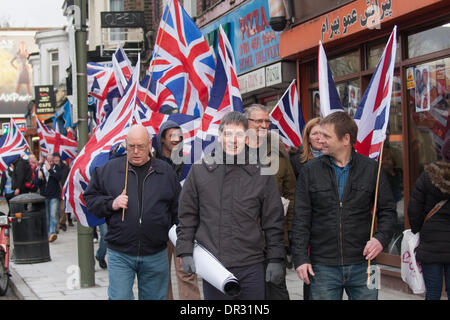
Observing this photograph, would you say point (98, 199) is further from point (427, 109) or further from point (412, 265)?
point (427, 109)

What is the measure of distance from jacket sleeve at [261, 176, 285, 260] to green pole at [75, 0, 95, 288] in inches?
195

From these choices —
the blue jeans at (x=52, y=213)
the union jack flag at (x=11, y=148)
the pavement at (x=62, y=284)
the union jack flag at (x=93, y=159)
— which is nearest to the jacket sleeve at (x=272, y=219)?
the union jack flag at (x=93, y=159)

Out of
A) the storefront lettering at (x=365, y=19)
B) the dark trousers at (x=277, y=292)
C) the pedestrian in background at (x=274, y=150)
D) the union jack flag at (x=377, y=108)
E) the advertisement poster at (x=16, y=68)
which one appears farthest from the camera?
the advertisement poster at (x=16, y=68)

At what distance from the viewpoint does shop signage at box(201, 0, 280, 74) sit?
41.0ft

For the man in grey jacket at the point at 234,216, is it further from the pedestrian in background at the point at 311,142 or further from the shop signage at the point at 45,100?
the shop signage at the point at 45,100

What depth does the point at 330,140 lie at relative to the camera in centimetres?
459

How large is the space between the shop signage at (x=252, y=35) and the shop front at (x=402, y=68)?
6.78 ft

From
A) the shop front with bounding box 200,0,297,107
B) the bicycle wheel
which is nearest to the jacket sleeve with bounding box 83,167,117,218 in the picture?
the bicycle wheel

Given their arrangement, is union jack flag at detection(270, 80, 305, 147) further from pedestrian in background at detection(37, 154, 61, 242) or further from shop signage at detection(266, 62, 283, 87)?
pedestrian in background at detection(37, 154, 61, 242)

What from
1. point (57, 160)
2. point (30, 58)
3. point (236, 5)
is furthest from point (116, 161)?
Answer: point (30, 58)

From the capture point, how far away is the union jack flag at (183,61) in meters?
8.50

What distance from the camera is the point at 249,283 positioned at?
443cm

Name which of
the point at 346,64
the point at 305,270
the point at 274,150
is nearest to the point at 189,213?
the point at 305,270
